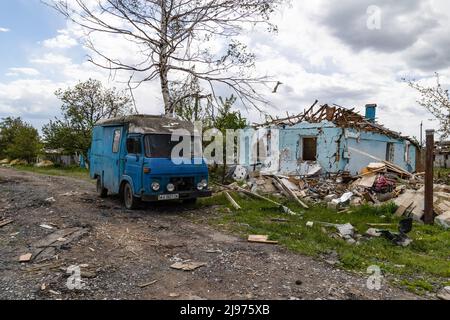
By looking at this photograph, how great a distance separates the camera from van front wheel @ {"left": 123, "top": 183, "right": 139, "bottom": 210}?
990 cm

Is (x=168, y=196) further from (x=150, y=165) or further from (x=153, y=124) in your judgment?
(x=153, y=124)

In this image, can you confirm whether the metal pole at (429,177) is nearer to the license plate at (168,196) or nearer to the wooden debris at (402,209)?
the wooden debris at (402,209)

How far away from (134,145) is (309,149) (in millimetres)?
10794

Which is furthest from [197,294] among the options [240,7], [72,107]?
[72,107]

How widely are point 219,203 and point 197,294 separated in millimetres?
6989

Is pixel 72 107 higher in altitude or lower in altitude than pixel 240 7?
lower

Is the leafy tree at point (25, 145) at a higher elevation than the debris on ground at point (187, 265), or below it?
higher

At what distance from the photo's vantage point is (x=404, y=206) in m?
9.90

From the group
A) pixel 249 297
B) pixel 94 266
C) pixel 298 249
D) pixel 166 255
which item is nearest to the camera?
pixel 249 297

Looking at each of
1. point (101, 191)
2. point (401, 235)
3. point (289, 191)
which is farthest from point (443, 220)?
point (101, 191)

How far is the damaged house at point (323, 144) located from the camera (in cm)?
1655

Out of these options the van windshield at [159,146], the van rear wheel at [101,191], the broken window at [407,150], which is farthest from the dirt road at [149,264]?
the broken window at [407,150]
